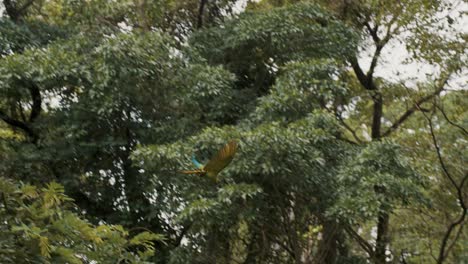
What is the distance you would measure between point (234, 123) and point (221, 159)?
2.04 m

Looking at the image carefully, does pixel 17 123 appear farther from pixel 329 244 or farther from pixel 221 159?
pixel 329 244

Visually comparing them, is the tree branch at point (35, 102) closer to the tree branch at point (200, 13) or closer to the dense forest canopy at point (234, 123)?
the dense forest canopy at point (234, 123)

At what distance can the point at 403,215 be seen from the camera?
8.06m

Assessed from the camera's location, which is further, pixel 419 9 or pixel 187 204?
pixel 419 9

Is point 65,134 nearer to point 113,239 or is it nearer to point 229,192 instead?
point 229,192

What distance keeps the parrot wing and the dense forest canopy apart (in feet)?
1.39

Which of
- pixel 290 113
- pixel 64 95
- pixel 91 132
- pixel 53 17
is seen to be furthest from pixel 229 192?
pixel 53 17

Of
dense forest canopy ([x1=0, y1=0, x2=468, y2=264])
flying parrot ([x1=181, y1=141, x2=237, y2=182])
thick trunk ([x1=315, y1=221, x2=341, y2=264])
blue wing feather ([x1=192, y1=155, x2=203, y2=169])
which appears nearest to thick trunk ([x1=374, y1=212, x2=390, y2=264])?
dense forest canopy ([x1=0, y1=0, x2=468, y2=264])

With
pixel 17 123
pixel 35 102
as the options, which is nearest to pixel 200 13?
pixel 35 102

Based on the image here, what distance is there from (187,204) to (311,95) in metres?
1.39

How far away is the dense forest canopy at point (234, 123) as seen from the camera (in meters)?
5.09

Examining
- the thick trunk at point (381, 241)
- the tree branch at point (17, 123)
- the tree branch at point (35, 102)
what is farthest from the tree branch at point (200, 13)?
the thick trunk at point (381, 241)

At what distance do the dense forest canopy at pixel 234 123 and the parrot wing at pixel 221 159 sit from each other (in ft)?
1.39

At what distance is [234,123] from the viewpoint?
245 inches
